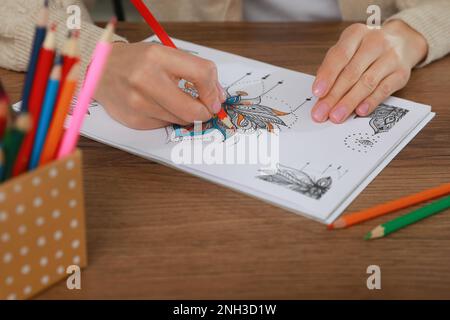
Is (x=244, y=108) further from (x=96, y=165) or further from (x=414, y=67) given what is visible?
(x=414, y=67)

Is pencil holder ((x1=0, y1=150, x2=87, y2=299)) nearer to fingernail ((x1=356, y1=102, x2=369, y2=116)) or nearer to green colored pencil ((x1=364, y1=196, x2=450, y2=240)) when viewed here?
green colored pencil ((x1=364, y1=196, x2=450, y2=240))

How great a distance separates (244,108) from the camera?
2.53 ft

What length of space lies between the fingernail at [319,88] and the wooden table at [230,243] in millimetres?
137

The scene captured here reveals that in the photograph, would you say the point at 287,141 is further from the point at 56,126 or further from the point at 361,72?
the point at 56,126

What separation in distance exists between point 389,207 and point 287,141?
154mm

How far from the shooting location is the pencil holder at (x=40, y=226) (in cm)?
45

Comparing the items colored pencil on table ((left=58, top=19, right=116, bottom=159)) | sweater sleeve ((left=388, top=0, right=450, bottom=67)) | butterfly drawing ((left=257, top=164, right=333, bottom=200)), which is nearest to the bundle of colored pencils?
colored pencil on table ((left=58, top=19, right=116, bottom=159))

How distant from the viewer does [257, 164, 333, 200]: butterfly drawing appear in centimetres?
62

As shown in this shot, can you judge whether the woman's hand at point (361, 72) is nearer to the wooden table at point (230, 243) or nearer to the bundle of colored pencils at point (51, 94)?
the wooden table at point (230, 243)

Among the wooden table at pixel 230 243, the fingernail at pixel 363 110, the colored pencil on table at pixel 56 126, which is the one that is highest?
the fingernail at pixel 363 110

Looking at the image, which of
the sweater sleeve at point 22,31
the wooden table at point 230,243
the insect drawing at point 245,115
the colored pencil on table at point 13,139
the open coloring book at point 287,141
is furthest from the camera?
the sweater sleeve at point 22,31

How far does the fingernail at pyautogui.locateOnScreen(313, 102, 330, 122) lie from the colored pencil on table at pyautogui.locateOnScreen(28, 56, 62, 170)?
0.37 metres

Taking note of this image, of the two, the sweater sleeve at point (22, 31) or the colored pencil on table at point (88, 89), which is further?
the sweater sleeve at point (22, 31)

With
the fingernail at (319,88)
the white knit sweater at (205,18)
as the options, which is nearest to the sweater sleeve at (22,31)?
the white knit sweater at (205,18)
